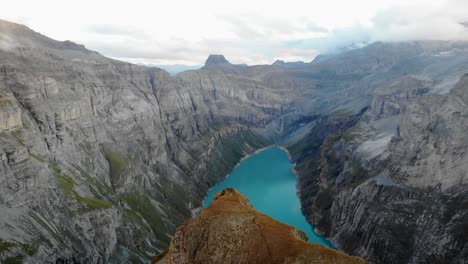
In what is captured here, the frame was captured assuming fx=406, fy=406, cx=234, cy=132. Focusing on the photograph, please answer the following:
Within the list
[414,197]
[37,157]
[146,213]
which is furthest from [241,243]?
[146,213]

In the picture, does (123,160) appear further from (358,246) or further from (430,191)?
(430,191)

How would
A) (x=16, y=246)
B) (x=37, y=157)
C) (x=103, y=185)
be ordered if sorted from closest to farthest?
(x=16, y=246) → (x=37, y=157) → (x=103, y=185)

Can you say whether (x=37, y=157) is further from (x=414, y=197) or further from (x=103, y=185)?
(x=414, y=197)

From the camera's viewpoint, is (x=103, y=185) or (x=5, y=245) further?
(x=103, y=185)

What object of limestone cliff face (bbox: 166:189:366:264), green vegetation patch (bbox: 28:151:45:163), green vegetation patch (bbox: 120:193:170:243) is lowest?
green vegetation patch (bbox: 120:193:170:243)

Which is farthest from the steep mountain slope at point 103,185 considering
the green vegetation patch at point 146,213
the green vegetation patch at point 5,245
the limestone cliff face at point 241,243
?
the limestone cliff face at point 241,243

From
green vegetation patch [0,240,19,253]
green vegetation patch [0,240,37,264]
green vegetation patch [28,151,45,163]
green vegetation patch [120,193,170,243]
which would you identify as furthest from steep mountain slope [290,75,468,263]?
green vegetation patch [28,151,45,163]

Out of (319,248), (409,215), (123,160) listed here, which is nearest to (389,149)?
(409,215)

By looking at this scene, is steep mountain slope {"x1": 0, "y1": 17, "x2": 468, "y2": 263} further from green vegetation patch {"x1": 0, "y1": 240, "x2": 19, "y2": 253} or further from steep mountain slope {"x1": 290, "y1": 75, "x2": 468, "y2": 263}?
steep mountain slope {"x1": 290, "y1": 75, "x2": 468, "y2": 263}

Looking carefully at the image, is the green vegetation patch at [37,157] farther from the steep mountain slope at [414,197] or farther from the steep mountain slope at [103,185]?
the steep mountain slope at [414,197]
